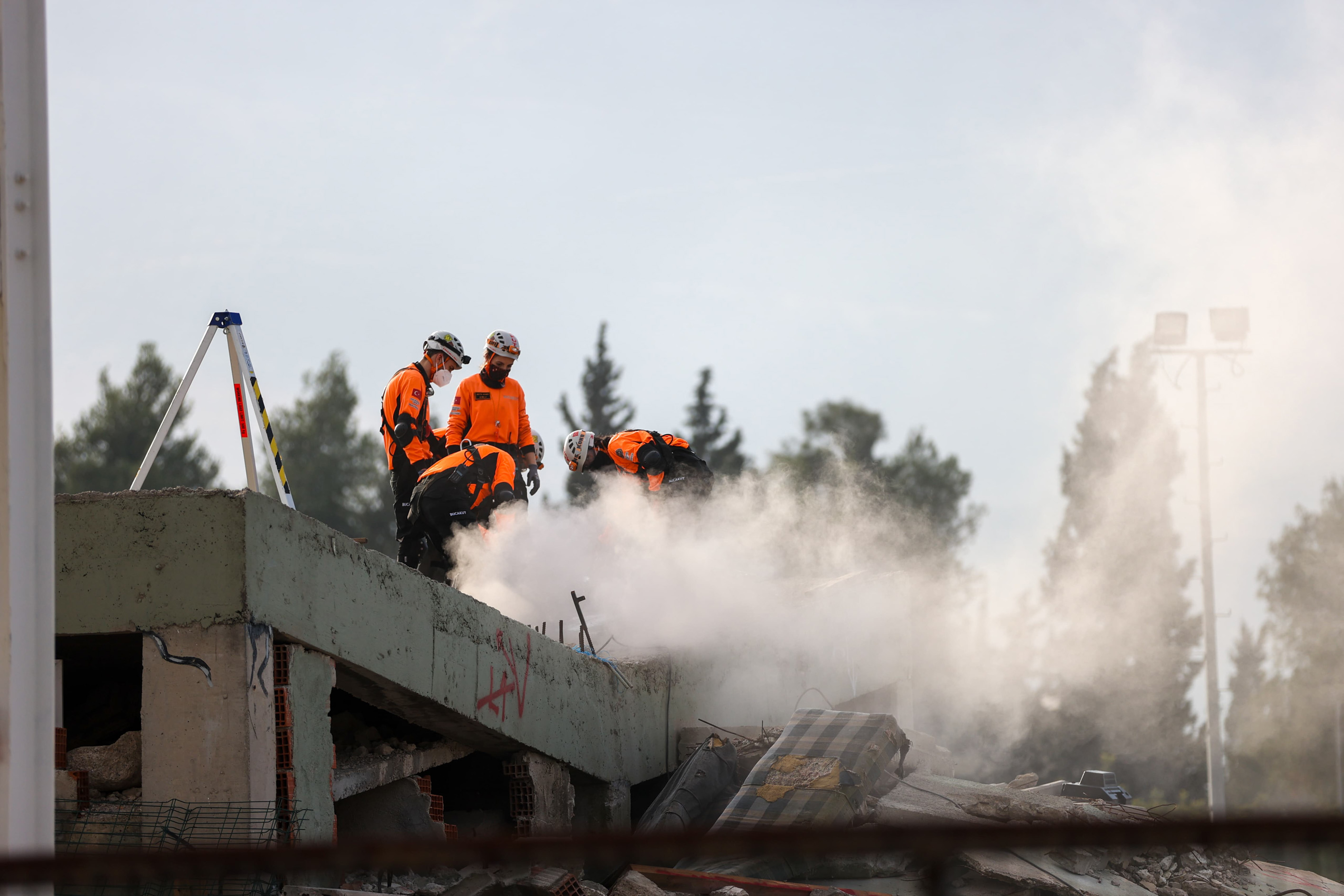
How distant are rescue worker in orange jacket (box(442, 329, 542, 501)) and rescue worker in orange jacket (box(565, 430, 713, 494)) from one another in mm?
1140

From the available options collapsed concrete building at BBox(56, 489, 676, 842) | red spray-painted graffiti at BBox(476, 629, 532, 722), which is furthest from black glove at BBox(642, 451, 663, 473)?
red spray-painted graffiti at BBox(476, 629, 532, 722)

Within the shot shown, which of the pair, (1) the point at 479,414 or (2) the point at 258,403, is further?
(1) the point at 479,414

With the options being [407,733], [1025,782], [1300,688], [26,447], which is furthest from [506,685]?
[1300,688]

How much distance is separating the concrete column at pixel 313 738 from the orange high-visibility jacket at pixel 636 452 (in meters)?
5.46

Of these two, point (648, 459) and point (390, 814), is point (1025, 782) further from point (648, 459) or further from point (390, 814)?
point (390, 814)

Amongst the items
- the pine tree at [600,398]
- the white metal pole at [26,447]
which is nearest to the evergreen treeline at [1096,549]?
the pine tree at [600,398]

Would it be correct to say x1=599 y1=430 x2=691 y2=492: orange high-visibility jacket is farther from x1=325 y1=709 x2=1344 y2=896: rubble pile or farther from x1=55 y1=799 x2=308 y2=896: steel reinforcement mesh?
x1=55 y1=799 x2=308 y2=896: steel reinforcement mesh

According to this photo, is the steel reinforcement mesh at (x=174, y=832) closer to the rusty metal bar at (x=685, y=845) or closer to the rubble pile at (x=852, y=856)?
the rubble pile at (x=852, y=856)

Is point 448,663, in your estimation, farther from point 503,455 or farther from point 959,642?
point 959,642

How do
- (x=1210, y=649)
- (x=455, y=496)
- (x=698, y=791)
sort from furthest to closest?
(x=1210, y=649) < (x=455, y=496) < (x=698, y=791)

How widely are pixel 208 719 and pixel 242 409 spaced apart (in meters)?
2.57

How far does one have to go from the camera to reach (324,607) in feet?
19.6

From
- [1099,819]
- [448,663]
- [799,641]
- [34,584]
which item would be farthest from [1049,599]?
[34,584]

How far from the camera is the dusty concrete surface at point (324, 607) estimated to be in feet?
18.1
